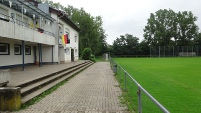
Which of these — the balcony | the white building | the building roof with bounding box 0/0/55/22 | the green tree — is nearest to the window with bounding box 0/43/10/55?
the white building

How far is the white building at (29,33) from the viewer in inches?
618

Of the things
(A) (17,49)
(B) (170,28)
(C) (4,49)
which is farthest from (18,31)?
(B) (170,28)

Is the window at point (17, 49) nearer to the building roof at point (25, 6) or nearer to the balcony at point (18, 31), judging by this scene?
the balcony at point (18, 31)

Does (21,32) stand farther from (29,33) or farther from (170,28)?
(170,28)

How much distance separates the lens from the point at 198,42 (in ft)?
246

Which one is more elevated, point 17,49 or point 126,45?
point 126,45

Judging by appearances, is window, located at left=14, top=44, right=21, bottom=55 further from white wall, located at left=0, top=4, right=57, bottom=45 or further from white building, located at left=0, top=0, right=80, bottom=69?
white wall, located at left=0, top=4, right=57, bottom=45

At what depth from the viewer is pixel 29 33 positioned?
17.8m

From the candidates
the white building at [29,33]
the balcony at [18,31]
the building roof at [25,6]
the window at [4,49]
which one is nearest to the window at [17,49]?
the white building at [29,33]

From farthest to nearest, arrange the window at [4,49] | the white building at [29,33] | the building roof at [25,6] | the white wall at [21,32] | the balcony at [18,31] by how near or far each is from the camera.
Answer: the window at [4,49] → the building roof at [25,6] → the white building at [29,33] → the white wall at [21,32] → the balcony at [18,31]

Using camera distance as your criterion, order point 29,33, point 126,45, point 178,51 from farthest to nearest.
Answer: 1. point 126,45
2. point 178,51
3. point 29,33

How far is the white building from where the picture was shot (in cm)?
1569

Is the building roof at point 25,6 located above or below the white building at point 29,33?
above

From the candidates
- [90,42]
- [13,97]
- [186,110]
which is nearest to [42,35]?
[13,97]
